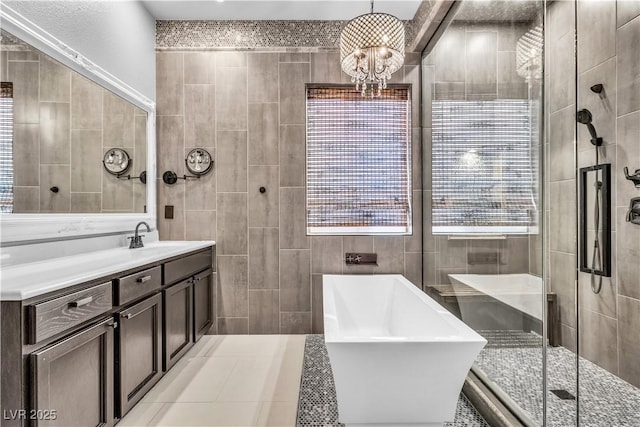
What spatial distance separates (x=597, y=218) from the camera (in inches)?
63.4

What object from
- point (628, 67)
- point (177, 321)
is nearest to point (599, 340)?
point (628, 67)

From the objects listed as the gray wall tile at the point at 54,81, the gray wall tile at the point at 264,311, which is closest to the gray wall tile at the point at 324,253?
the gray wall tile at the point at 264,311

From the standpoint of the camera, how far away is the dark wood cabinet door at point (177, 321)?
7.50 feet

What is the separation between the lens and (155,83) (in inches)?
124

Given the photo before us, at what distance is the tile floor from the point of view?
1.95 metres

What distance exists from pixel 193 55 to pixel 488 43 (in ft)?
8.16

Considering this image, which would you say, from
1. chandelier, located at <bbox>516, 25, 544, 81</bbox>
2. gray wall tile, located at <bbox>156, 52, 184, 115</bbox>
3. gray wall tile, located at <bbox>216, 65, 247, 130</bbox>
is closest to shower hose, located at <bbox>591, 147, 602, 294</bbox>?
chandelier, located at <bbox>516, 25, 544, 81</bbox>

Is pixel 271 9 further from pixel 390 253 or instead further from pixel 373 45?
pixel 390 253

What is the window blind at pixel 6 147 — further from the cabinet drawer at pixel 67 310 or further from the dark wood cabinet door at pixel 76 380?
the dark wood cabinet door at pixel 76 380

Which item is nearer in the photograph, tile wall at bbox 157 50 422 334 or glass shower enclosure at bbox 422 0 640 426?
glass shower enclosure at bbox 422 0 640 426

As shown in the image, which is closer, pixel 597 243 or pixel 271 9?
pixel 597 243

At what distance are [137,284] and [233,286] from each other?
4.21ft

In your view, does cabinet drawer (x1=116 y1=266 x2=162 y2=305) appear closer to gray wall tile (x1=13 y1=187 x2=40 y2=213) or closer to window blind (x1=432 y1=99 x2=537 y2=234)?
gray wall tile (x1=13 y1=187 x2=40 y2=213)

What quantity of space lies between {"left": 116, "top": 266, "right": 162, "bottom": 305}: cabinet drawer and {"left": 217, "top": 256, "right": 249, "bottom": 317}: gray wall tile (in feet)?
3.18
